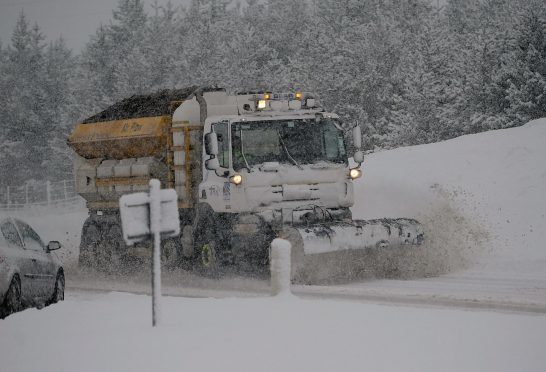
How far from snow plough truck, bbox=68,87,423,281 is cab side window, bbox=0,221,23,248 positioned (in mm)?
3701

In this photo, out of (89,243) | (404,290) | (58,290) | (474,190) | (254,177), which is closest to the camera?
(404,290)

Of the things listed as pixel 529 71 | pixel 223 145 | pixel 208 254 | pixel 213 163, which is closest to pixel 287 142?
pixel 223 145

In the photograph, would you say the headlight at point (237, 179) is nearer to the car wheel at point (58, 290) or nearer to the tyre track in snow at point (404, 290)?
the tyre track in snow at point (404, 290)

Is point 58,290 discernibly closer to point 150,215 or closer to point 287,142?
point 287,142

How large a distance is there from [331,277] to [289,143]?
2.42m

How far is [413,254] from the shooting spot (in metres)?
16.0

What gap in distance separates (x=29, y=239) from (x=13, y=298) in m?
1.58

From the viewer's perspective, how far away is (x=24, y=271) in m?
12.1

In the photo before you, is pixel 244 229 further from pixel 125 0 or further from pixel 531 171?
pixel 125 0

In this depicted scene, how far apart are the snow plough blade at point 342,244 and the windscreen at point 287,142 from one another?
1346 mm

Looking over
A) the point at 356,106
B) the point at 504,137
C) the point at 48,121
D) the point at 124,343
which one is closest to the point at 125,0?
the point at 48,121

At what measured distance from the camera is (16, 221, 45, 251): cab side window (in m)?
12.8

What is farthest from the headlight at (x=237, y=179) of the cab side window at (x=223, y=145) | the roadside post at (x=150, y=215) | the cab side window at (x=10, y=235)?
the roadside post at (x=150, y=215)

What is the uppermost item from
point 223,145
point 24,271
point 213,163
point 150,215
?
point 223,145
